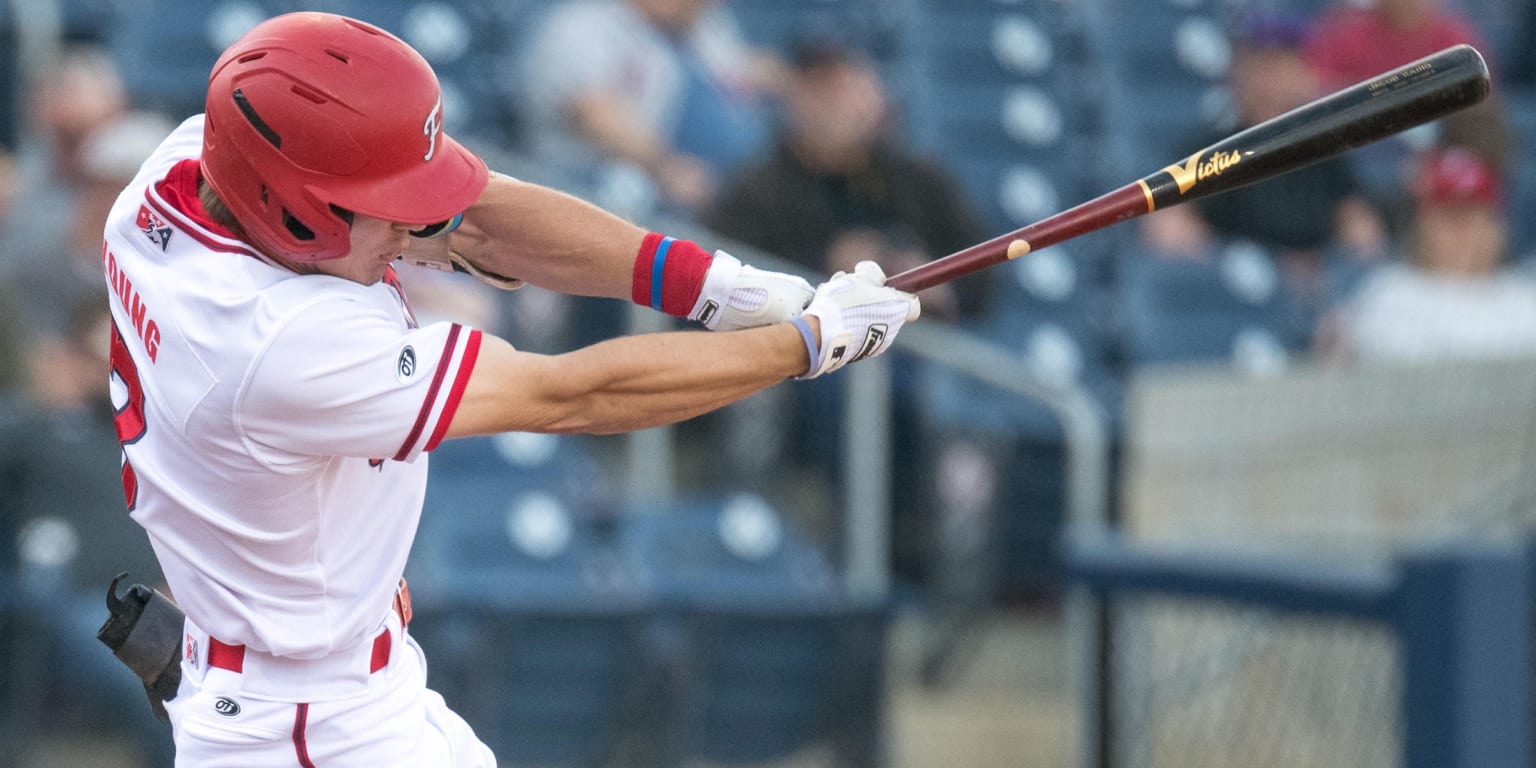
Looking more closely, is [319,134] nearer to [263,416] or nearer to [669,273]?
[263,416]

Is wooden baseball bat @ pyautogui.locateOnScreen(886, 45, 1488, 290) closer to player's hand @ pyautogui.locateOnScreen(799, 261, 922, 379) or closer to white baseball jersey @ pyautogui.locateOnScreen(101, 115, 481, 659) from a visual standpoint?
player's hand @ pyautogui.locateOnScreen(799, 261, 922, 379)

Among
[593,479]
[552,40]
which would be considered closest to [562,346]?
[593,479]

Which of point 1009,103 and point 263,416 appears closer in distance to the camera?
point 263,416

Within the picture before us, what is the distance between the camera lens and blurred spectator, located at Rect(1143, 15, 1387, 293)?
20.8ft

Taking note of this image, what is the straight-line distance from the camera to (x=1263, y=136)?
2711 mm

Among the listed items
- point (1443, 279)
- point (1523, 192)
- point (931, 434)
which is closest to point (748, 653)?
point (931, 434)

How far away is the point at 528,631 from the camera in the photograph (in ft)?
15.6

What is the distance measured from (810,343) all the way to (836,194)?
3122mm

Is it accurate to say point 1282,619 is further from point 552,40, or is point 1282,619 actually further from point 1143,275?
point 552,40

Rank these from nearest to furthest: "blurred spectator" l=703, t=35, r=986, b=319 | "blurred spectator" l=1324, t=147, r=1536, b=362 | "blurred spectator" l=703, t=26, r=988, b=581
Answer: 1. "blurred spectator" l=1324, t=147, r=1536, b=362
2. "blurred spectator" l=703, t=26, r=988, b=581
3. "blurred spectator" l=703, t=35, r=986, b=319

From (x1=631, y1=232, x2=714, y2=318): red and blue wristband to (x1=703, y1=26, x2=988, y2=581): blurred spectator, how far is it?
7.87ft

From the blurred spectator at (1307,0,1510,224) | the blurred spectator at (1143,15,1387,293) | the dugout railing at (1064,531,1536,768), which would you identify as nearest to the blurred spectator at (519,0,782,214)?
the blurred spectator at (1143,15,1387,293)

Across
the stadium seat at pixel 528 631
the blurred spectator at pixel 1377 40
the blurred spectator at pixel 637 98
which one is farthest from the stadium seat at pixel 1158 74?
the stadium seat at pixel 528 631

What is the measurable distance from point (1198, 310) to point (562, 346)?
212cm
